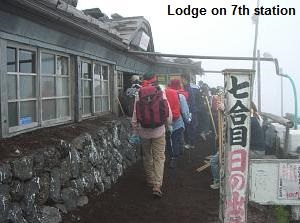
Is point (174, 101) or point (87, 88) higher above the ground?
point (87, 88)

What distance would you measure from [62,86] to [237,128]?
412 centimetres

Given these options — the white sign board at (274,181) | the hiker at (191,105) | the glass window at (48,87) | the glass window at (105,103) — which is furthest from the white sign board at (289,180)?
the glass window at (105,103)

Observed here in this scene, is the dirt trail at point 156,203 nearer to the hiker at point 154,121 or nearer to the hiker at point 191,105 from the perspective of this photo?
the hiker at point 154,121

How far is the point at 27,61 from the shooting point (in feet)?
20.9

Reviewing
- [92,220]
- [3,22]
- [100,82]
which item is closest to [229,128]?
[92,220]

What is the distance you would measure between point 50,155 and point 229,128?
2.52m

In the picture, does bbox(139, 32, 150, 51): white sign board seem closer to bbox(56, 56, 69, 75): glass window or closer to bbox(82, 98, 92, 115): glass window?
bbox(82, 98, 92, 115): glass window

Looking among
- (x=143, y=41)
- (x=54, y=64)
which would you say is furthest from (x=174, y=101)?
(x=143, y=41)

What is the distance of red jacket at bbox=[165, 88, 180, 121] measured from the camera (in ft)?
29.4

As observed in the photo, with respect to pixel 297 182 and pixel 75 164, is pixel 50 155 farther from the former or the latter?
pixel 297 182

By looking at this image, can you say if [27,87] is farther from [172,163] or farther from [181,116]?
[172,163]

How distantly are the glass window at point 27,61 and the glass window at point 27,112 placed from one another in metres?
0.50

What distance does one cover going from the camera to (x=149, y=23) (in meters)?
14.9

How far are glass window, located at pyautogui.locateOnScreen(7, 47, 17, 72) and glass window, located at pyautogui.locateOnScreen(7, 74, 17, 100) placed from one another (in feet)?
0.33
